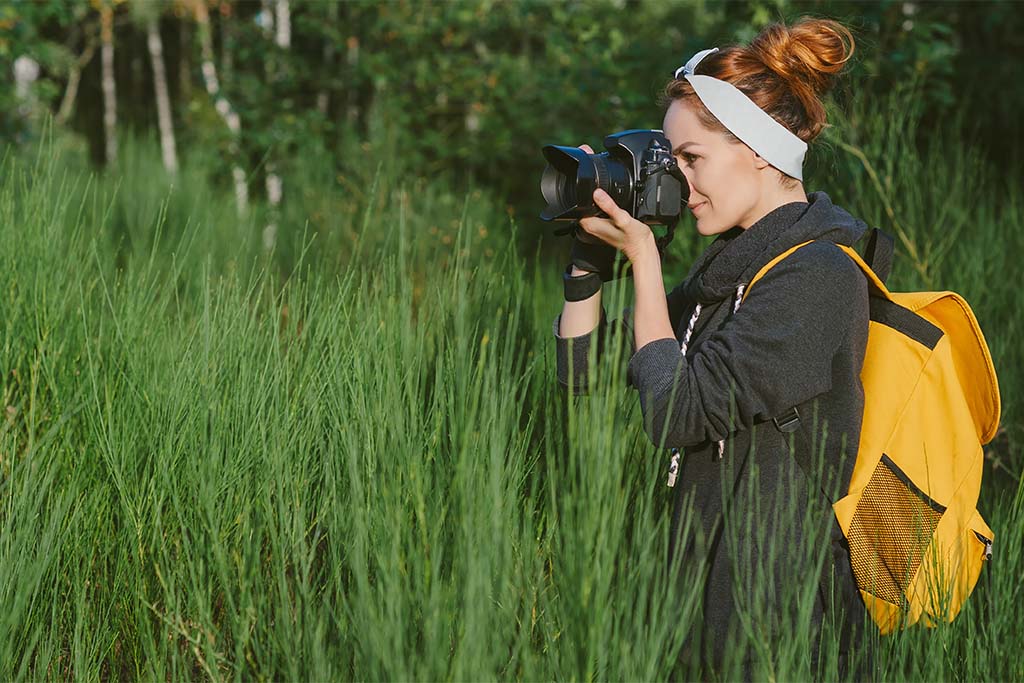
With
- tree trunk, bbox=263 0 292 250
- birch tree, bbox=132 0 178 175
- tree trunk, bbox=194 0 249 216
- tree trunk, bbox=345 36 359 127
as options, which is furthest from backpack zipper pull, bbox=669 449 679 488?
birch tree, bbox=132 0 178 175

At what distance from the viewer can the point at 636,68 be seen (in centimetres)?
583

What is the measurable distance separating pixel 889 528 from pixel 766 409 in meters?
0.27

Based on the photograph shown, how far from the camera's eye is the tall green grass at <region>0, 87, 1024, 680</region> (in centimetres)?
140

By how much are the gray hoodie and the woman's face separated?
47 millimetres

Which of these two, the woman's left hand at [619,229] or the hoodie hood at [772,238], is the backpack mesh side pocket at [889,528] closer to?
the hoodie hood at [772,238]

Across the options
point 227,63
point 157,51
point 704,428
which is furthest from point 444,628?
point 157,51

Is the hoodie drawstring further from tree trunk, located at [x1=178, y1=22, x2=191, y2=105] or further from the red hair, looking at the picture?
tree trunk, located at [x1=178, y1=22, x2=191, y2=105]

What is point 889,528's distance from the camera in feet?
5.14

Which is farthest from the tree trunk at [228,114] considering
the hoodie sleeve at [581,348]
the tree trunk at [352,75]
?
the hoodie sleeve at [581,348]

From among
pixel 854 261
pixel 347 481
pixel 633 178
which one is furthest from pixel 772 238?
pixel 347 481

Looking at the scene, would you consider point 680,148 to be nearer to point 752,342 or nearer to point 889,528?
point 752,342

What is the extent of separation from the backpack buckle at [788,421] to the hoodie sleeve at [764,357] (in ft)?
0.09

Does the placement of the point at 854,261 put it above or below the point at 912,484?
above

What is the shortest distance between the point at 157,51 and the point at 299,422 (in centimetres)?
→ 1237
